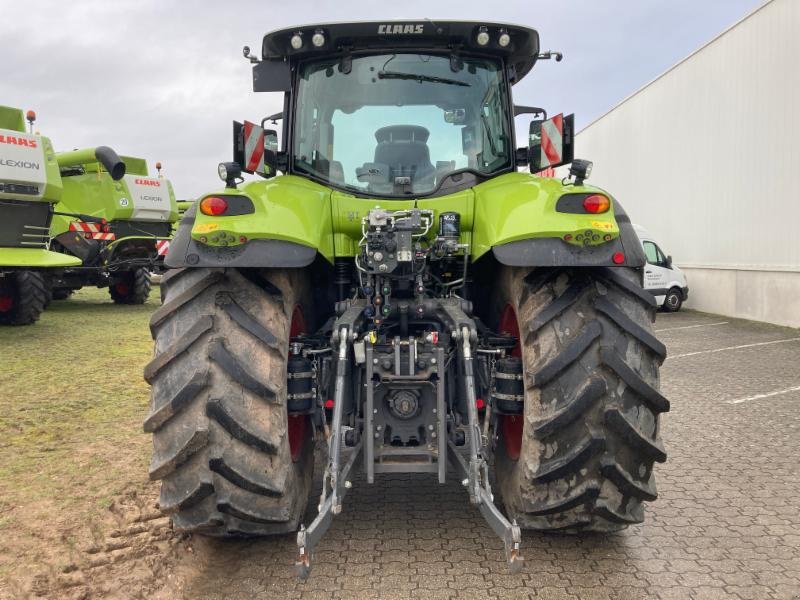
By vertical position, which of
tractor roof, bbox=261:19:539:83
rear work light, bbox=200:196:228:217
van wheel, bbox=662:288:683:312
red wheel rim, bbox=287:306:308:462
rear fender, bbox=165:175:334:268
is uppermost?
tractor roof, bbox=261:19:539:83

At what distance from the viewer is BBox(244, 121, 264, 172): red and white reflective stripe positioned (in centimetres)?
394

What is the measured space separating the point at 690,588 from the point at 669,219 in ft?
53.9

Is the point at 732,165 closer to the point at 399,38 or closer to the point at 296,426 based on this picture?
the point at 399,38

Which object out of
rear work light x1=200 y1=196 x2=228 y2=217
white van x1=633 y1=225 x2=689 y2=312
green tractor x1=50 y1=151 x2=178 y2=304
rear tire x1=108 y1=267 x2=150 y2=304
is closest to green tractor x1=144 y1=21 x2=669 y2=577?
rear work light x1=200 y1=196 x2=228 y2=217

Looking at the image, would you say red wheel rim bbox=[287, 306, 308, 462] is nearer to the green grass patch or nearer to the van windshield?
the van windshield

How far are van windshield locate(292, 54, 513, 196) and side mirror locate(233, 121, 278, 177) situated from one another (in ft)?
0.61

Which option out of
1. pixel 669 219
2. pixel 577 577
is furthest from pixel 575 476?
pixel 669 219

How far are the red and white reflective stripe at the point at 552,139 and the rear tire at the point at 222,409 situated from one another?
185cm

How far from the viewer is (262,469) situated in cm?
288

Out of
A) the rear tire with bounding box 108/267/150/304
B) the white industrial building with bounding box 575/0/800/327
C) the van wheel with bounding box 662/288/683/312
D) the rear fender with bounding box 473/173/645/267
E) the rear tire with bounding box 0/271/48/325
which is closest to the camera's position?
the rear fender with bounding box 473/173/645/267

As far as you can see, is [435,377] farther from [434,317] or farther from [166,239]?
[166,239]

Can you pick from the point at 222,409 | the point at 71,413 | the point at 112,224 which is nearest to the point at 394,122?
the point at 222,409

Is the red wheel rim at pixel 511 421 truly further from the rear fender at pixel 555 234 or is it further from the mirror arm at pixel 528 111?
the mirror arm at pixel 528 111

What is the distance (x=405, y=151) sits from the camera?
388 centimetres
